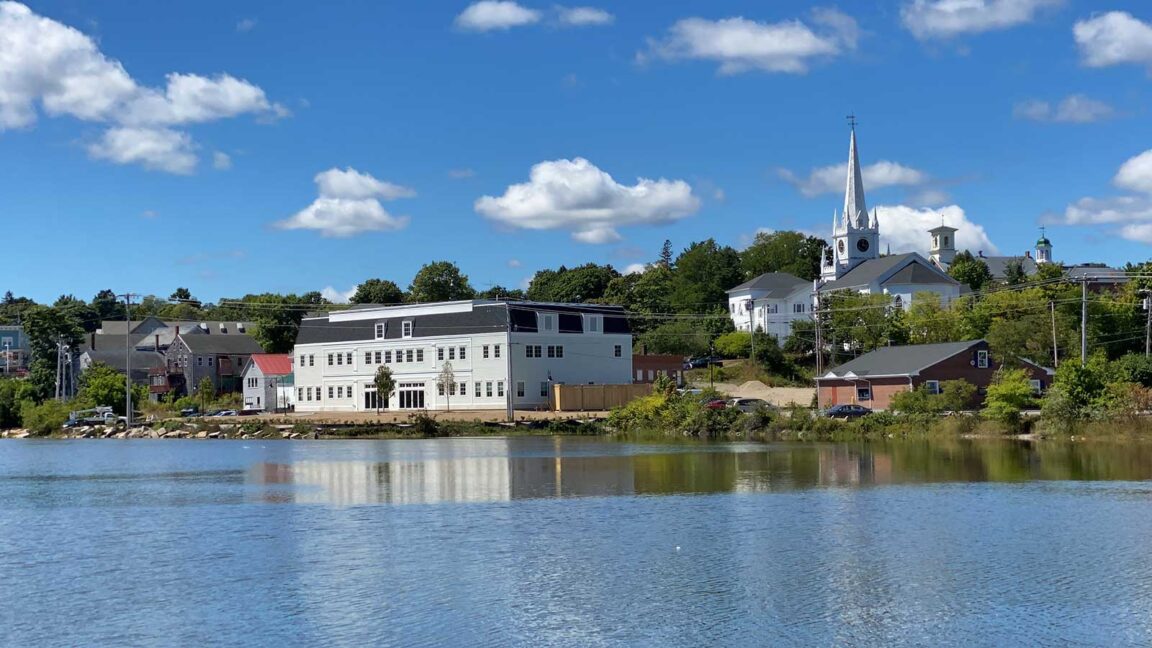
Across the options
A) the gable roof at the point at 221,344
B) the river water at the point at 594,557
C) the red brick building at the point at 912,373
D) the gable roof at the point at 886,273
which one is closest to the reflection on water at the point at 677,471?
the river water at the point at 594,557

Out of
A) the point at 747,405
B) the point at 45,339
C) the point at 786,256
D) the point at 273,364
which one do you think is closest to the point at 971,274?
the point at 786,256

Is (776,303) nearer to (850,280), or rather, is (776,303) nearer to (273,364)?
Result: (850,280)

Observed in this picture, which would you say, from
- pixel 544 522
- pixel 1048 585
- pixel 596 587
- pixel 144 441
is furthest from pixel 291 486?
pixel 144 441

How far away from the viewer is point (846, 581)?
22938 mm

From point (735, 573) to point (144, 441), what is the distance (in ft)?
204

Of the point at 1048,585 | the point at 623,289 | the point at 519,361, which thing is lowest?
the point at 1048,585

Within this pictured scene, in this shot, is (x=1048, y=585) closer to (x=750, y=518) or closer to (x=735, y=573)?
(x=735, y=573)

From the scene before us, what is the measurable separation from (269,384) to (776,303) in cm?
5374

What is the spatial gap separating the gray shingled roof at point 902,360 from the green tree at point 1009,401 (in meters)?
8.17

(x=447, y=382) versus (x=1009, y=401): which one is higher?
(x=447, y=382)

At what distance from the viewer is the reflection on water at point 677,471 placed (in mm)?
38500

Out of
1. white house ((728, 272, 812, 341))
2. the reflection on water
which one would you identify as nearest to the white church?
white house ((728, 272, 812, 341))

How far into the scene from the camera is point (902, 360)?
71.2m

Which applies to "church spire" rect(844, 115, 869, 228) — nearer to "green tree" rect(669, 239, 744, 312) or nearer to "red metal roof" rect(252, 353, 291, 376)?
"green tree" rect(669, 239, 744, 312)
